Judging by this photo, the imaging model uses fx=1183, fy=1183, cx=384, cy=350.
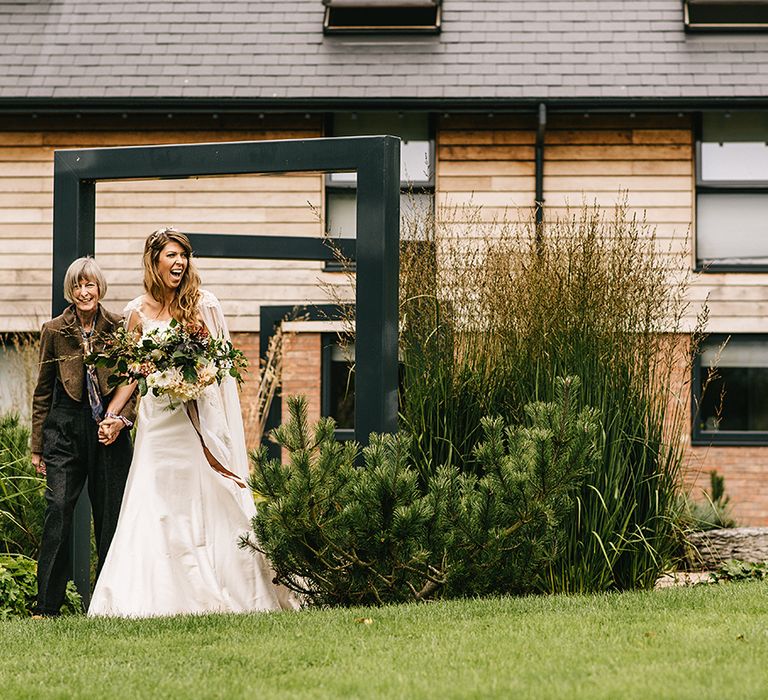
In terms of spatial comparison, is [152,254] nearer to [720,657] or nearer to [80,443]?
[80,443]

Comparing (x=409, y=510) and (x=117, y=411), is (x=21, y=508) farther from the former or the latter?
(x=409, y=510)

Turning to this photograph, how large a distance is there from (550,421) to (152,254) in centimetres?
222

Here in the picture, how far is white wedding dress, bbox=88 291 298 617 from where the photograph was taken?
234 inches

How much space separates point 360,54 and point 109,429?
866 centimetres

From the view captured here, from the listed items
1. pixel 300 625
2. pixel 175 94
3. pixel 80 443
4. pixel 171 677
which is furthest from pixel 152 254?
pixel 175 94

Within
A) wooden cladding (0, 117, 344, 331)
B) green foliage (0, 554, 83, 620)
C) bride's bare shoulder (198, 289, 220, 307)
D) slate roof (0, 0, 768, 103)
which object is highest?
slate roof (0, 0, 768, 103)

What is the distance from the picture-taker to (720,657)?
14.4ft

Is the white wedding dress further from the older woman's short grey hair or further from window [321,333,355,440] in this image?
window [321,333,355,440]

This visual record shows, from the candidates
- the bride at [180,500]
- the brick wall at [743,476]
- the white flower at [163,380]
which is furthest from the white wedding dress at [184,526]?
the brick wall at [743,476]

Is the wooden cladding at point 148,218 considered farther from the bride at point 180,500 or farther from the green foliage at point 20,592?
the bride at point 180,500

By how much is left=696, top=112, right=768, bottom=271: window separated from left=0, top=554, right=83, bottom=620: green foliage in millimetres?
9014

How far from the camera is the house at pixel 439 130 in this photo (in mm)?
13188

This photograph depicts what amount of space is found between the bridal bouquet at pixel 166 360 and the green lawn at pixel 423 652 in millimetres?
1189

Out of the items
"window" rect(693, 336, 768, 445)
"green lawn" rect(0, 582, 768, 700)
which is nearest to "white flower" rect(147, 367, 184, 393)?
"green lawn" rect(0, 582, 768, 700)
